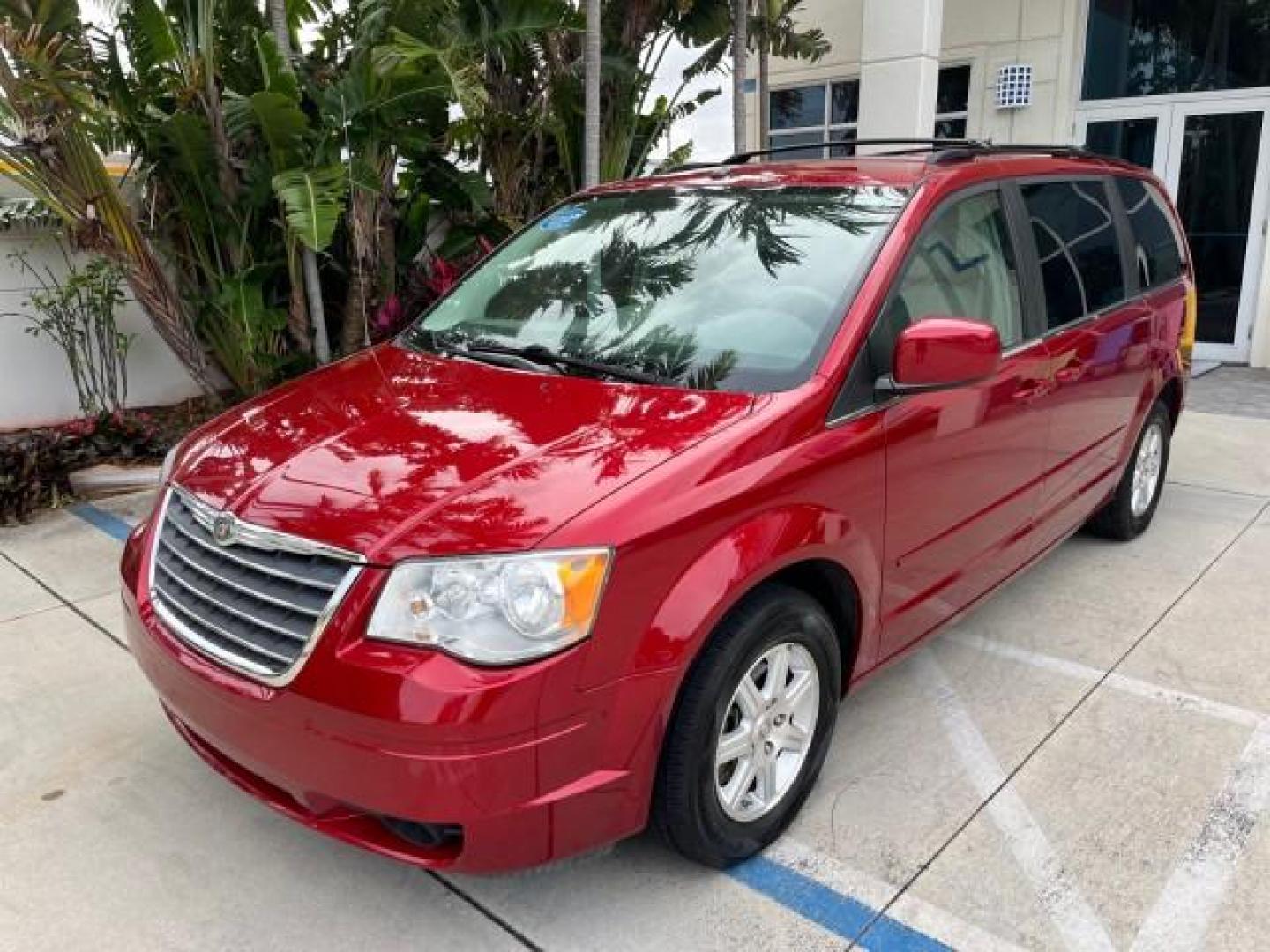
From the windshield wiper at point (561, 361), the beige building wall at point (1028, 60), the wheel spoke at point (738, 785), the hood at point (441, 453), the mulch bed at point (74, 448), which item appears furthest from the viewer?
the beige building wall at point (1028, 60)

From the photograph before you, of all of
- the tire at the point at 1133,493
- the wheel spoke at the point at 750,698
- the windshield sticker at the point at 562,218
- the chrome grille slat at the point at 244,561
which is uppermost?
the windshield sticker at the point at 562,218

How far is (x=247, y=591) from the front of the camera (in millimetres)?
2406

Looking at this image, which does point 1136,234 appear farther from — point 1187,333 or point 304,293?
point 304,293

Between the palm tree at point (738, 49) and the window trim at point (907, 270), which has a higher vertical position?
the palm tree at point (738, 49)

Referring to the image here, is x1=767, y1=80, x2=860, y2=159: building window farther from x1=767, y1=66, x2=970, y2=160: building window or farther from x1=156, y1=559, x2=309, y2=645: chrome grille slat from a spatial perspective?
x1=156, y1=559, x2=309, y2=645: chrome grille slat

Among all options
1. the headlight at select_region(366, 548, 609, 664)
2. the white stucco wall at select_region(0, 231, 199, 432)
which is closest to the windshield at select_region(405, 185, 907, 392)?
the headlight at select_region(366, 548, 609, 664)

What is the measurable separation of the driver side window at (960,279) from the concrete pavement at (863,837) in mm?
1274

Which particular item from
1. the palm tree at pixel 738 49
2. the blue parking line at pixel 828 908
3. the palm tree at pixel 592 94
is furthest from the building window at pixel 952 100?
the blue parking line at pixel 828 908

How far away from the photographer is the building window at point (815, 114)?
11.6 m

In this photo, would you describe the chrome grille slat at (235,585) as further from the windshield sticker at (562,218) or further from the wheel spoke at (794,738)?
the windshield sticker at (562,218)

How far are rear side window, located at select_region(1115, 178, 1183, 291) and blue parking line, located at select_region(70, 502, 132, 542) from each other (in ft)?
16.9

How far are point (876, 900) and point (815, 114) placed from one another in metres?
10.9

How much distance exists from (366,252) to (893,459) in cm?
509

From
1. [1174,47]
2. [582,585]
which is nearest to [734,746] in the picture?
[582,585]
